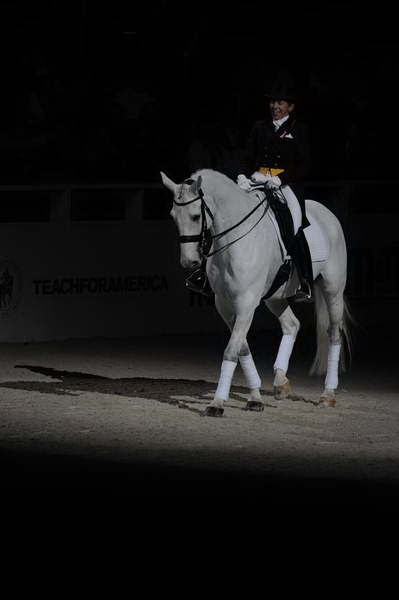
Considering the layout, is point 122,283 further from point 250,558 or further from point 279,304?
point 250,558

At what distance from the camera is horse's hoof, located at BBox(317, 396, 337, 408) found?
38.4ft

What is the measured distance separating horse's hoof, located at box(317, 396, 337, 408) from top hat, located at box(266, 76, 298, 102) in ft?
8.68

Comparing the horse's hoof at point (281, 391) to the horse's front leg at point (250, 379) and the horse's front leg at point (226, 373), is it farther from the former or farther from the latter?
the horse's front leg at point (226, 373)

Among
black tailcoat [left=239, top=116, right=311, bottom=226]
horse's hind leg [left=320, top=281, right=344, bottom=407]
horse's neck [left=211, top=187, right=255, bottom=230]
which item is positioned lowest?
horse's hind leg [left=320, top=281, right=344, bottom=407]

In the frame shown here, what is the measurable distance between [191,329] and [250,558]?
10.4 meters

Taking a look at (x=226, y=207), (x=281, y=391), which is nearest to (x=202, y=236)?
(x=226, y=207)

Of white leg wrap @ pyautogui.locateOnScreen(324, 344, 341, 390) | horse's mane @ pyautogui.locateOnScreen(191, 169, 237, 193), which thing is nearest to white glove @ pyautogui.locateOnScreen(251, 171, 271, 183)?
horse's mane @ pyautogui.locateOnScreen(191, 169, 237, 193)

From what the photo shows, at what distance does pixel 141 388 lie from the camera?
12.7 meters

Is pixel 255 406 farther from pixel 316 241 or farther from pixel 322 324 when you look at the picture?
pixel 316 241

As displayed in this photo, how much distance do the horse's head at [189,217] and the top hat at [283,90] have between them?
1555 millimetres

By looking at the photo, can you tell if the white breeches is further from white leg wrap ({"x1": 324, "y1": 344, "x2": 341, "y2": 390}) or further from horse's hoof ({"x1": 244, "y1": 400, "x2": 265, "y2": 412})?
horse's hoof ({"x1": 244, "y1": 400, "x2": 265, "y2": 412})

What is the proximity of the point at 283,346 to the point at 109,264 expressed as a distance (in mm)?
4362

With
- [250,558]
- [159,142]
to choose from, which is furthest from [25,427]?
[159,142]

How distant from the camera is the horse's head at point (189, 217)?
10.7 m
